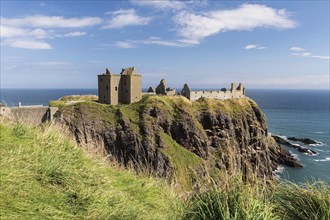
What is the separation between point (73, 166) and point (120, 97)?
5504cm

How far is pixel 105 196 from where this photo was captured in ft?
24.5

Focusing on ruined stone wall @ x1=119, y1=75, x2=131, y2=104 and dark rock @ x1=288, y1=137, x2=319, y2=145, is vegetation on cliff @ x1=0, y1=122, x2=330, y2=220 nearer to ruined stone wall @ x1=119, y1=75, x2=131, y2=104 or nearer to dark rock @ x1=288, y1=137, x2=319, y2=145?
ruined stone wall @ x1=119, y1=75, x2=131, y2=104

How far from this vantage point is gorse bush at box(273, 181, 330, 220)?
585cm

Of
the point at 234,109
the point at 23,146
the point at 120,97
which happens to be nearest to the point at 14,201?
the point at 23,146

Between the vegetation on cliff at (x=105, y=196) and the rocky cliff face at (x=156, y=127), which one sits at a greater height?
the vegetation on cliff at (x=105, y=196)

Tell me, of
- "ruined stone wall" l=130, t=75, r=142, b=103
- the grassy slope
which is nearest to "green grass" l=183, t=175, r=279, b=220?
the grassy slope

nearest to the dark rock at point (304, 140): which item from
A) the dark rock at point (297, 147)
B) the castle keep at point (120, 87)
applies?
the dark rock at point (297, 147)

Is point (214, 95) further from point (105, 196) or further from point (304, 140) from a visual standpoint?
point (105, 196)

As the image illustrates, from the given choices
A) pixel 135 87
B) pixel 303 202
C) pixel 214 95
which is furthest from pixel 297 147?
pixel 303 202

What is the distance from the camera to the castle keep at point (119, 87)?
201 ft

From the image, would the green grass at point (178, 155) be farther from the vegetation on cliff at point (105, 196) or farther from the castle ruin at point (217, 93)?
the vegetation on cliff at point (105, 196)

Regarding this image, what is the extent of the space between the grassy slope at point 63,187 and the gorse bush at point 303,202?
108 inches

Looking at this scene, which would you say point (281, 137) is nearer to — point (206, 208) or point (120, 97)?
point (120, 97)

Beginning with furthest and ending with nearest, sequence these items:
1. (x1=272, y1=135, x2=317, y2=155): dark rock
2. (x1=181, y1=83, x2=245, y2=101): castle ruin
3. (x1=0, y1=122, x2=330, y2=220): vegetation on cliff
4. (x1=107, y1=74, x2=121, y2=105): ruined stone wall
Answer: (x1=272, y1=135, x2=317, y2=155): dark rock < (x1=181, y1=83, x2=245, y2=101): castle ruin < (x1=107, y1=74, x2=121, y2=105): ruined stone wall < (x1=0, y1=122, x2=330, y2=220): vegetation on cliff
